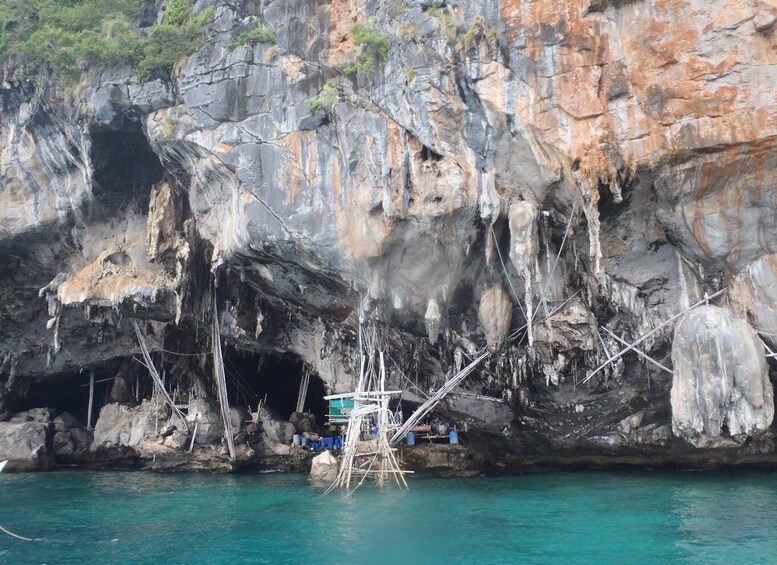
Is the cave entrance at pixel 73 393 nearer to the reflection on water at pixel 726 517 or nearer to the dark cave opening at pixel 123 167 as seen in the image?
the dark cave opening at pixel 123 167

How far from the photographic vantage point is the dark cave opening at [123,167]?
52.0 ft

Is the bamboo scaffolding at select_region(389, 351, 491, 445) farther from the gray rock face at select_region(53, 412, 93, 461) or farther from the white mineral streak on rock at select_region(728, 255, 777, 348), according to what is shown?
the gray rock face at select_region(53, 412, 93, 461)

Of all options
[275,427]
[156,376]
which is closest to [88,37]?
[156,376]

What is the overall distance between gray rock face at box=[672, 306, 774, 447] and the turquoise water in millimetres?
1450

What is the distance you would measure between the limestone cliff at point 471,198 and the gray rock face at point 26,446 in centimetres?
452

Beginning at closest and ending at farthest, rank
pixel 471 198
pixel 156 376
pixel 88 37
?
1. pixel 471 198
2. pixel 88 37
3. pixel 156 376

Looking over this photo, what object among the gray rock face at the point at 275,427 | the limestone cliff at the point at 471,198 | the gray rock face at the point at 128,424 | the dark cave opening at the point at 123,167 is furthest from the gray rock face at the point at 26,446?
the dark cave opening at the point at 123,167

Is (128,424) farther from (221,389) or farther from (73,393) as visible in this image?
(73,393)

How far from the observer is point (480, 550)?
9.20 metres

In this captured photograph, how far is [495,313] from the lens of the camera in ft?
44.9

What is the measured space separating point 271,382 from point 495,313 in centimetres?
1130

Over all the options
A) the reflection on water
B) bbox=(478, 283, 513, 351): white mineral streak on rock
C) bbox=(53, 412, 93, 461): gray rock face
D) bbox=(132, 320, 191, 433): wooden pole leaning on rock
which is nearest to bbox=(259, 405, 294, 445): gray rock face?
bbox=(132, 320, 191, 433): wooden pole leaning on rock

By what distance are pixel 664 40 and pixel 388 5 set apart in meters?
5.22

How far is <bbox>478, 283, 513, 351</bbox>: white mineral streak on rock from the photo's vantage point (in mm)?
13664
